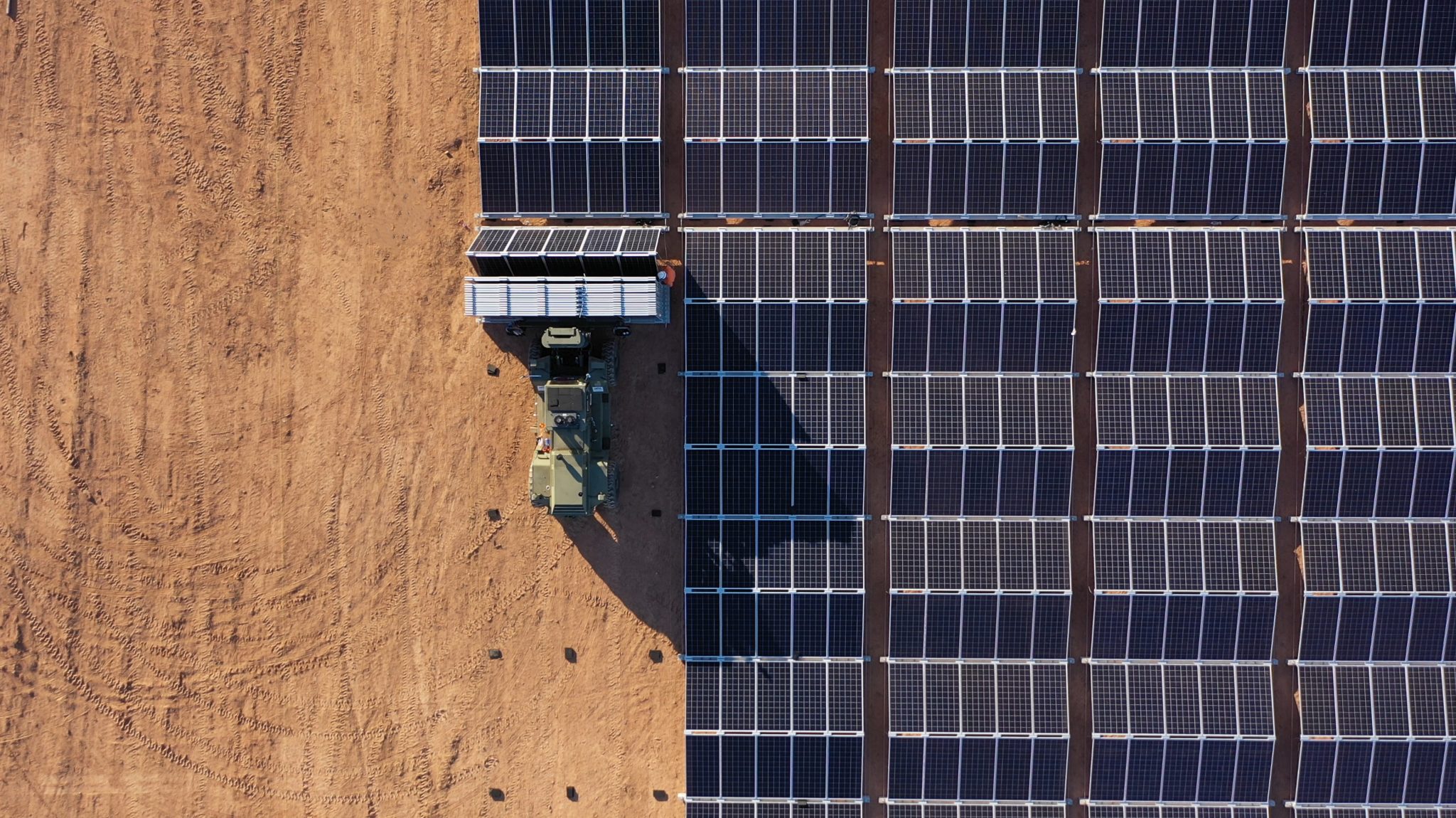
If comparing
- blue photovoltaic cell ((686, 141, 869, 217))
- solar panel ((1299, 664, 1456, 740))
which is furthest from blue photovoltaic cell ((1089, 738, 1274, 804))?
blue photovoltaic cell ((686, 141, 869, 217))

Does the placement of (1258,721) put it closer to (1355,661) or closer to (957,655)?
(1355,661)

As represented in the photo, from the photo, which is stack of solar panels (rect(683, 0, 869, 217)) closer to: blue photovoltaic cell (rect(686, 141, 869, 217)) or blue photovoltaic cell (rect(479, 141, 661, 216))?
blue photovoltaic cell (rect(686, 141, 869, 217))

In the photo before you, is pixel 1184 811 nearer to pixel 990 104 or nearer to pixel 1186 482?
pixel 1186 482

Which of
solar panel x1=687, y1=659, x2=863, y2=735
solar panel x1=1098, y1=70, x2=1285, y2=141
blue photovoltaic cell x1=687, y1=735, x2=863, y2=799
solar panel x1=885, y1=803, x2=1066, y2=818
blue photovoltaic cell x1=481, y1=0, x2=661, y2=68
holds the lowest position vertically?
solar panel x1=885, y1=803, x2=1066, y2=818

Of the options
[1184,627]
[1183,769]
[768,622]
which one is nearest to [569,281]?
[768,622]

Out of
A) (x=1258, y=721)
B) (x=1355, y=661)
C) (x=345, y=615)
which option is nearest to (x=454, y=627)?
(x=345, y=615)
